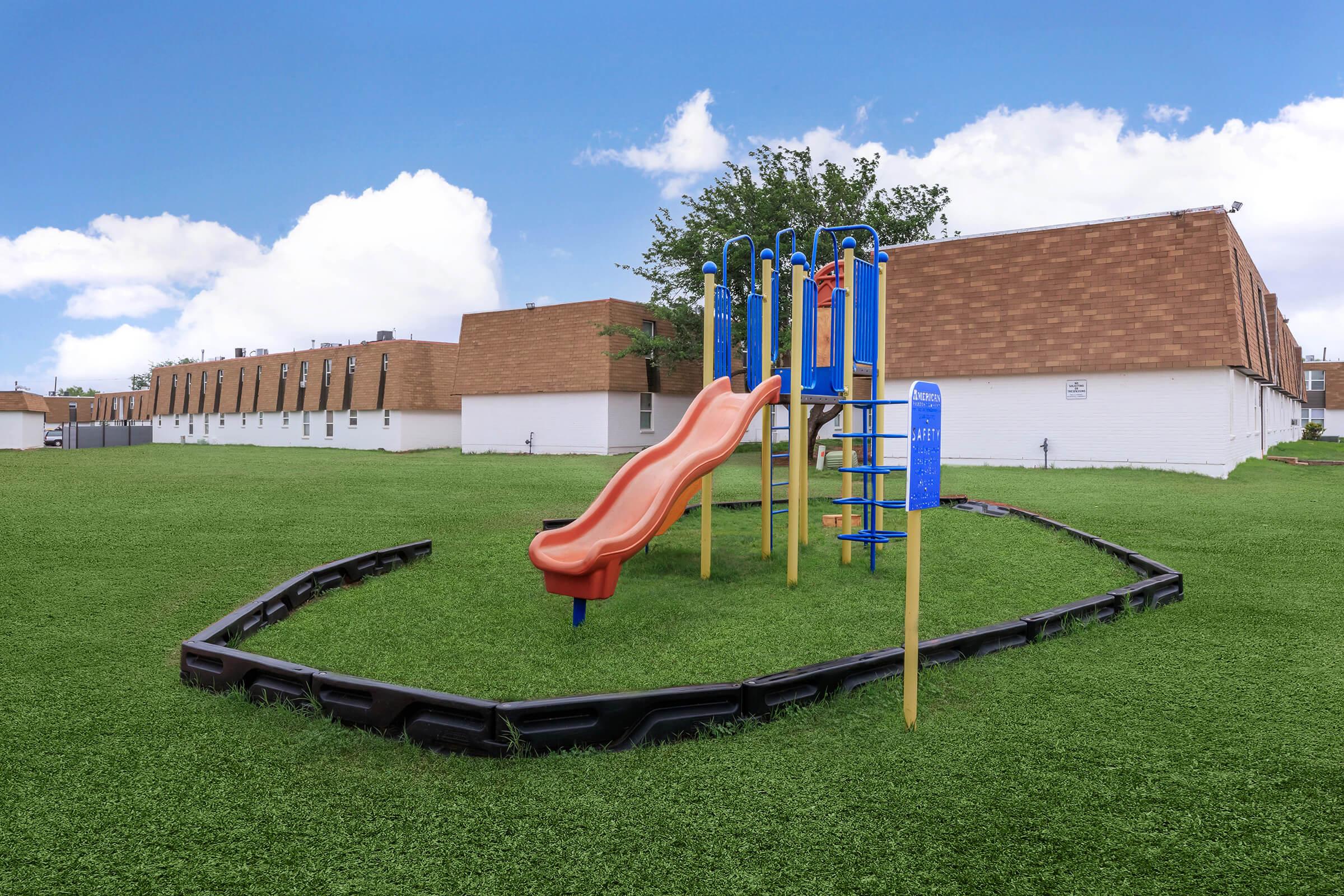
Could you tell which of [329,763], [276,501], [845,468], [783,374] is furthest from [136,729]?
[276,501]

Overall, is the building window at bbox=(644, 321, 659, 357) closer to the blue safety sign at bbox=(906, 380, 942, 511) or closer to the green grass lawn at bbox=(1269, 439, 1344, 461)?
the green grass lawn at bbox=(1269, 439, 1344, 461)

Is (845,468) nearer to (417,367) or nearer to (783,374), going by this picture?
(783,374)

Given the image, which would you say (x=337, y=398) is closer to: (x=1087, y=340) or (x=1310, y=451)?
(x=1087, y=340)

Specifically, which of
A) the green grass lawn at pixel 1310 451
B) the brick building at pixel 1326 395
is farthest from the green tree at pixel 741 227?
the brick building at pixel 1326 395

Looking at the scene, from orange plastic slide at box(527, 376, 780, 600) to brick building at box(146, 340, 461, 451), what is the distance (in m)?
31.0

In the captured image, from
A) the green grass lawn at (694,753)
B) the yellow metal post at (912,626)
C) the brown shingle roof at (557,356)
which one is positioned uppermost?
the brown shingle roof at (557,356)

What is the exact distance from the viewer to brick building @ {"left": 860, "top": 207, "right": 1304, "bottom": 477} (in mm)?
19438

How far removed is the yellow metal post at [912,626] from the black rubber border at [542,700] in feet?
1.56

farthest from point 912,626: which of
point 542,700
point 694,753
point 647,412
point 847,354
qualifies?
point 647,412

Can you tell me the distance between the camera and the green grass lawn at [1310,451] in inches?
1118

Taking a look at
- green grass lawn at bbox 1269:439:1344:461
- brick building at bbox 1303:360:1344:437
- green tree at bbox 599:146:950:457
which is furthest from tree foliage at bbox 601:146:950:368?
brick building at bbox 1303:360:1344:437

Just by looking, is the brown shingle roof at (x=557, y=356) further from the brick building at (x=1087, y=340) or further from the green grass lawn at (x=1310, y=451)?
the green grass lawn at (x=1310, y=451)

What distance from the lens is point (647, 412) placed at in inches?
1304

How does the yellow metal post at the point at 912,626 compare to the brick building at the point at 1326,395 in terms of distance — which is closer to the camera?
the yellow metal post at the point at 912,626
